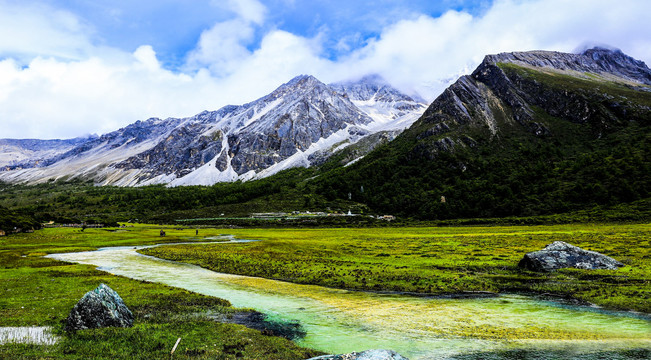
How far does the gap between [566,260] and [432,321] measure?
2648cm

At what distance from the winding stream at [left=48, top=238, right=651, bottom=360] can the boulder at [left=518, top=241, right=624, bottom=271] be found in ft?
40.9

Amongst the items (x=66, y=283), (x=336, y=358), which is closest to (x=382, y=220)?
(x=66, y=283)

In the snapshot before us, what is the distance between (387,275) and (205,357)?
25694 mm

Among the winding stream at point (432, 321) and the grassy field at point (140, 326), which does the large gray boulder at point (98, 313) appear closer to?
the grassy field at point (140, 326)

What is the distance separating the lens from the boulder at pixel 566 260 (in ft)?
121

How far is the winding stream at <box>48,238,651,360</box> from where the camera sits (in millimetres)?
17906

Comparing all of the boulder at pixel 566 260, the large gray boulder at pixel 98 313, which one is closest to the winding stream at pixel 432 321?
the large gray boulder at pixel 98 313

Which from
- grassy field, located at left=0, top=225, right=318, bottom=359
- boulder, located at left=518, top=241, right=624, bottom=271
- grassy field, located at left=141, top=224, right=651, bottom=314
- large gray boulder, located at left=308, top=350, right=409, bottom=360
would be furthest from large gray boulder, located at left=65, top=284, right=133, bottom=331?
boulder, located at left=518, top=241, right=624, bottom=271

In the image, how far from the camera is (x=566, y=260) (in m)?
37.7

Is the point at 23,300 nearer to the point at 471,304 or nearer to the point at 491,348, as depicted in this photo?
the point at 491,348

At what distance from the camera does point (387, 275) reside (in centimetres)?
3703

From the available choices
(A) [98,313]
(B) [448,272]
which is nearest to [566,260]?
(B) [448,272]

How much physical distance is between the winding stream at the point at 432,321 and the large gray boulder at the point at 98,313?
907 cm

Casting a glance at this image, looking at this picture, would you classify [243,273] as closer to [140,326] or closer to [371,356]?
[140,326]
